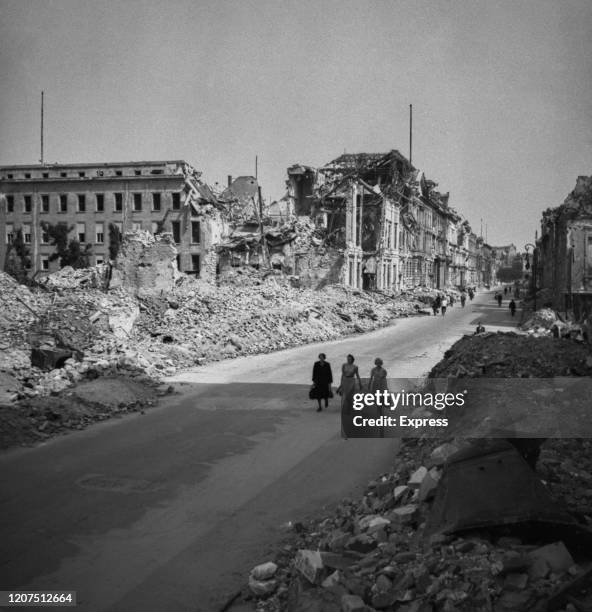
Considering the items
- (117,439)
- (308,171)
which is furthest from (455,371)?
(308,171)

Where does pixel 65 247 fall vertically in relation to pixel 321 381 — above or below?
above

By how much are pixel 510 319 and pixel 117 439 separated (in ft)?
Answer: 110

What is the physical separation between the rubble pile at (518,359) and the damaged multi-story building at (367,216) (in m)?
30.7

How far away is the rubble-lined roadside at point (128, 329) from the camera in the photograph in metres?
14.7

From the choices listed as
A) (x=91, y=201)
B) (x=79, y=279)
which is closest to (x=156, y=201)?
(x=91, y=201)

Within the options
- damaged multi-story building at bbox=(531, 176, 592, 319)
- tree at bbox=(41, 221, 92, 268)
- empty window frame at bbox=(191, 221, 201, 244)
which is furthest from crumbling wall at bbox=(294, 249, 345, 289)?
tree at bbox=(41, 221, 92, 268)

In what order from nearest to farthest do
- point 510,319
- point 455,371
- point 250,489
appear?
point 250,489 → point 455,371 → point 510,319

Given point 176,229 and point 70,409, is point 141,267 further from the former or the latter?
point 176,229

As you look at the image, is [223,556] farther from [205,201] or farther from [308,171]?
[308,171]

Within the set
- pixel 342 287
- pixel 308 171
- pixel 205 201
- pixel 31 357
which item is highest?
pixel 308 171

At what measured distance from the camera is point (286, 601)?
518cm

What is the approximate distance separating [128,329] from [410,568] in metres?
19.3

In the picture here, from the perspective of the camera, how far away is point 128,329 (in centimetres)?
2238

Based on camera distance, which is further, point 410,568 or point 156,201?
point 156,201
